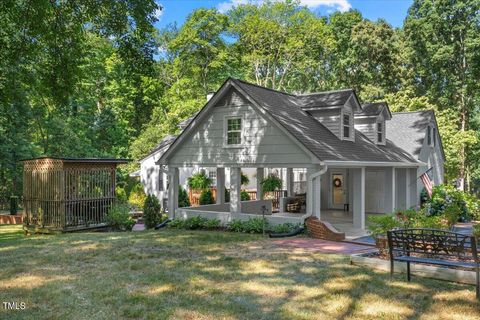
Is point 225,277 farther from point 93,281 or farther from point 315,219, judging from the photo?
point 315,219

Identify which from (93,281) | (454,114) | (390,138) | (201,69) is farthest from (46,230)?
(454,114)

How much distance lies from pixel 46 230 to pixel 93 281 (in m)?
10.8

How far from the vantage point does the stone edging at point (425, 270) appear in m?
8.08

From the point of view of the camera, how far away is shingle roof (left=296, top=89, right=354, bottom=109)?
18.7 metres

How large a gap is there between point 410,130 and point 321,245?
15.3 m

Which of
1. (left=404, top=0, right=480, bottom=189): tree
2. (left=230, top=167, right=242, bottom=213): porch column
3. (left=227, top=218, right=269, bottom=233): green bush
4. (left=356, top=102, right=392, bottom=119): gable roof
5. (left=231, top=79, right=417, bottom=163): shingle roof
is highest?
(left=404, top=0, right=480, bottom=189): tree

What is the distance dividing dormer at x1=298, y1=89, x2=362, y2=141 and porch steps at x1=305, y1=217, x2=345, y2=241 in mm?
4990

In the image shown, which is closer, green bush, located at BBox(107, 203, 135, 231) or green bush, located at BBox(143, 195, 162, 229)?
green bush, located at BBox(107, 203, 135, 231)

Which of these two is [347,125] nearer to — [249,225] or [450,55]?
[249,225]

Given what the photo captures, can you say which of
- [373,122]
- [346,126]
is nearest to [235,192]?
[346,126]

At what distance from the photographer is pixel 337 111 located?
18406 millimetres

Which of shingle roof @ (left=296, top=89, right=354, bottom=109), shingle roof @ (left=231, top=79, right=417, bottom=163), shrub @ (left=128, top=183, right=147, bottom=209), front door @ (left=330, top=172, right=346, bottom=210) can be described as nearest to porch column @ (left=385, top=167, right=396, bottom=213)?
shingle roof @ (left=231, top=79, right=417, bottom=163)

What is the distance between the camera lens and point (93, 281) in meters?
Result: 8.30

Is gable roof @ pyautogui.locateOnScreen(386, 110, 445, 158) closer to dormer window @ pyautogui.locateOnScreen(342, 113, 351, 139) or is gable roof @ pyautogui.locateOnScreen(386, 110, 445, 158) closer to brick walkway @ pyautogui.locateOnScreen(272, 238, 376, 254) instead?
dormer window @ pyautogui.locateOnScreen(342, 113, 351, 139)
